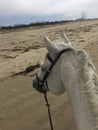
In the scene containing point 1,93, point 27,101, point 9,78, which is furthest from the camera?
point 9,78

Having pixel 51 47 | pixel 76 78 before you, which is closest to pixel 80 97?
pixel 76 78

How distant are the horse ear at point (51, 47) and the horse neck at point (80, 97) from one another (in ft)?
0.41

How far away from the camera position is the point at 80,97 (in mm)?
3271

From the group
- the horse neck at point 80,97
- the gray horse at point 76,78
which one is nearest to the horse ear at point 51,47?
the gray horse at point 76,78

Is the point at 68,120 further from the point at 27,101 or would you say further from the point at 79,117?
the point at 79,117

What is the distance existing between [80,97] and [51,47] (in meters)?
0.57

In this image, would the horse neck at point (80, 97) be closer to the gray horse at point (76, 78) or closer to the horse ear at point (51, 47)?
the gray horse at point (76, 78)

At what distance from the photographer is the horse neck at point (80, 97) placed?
10.1 ft

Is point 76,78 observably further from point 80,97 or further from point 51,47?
point 51,47

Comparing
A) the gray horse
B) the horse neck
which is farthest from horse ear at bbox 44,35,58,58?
the horse neck

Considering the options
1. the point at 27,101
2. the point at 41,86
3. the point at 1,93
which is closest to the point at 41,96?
the point at 27,101

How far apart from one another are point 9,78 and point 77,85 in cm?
615

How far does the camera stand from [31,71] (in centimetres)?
972

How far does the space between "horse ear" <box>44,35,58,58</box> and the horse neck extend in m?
0.12
